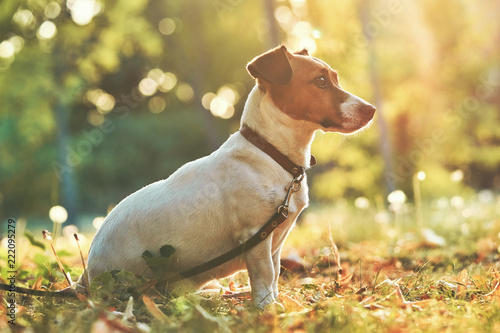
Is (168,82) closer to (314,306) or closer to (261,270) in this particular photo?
(261,270)

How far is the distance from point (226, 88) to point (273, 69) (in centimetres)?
2326

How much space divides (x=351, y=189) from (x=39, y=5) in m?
13.5

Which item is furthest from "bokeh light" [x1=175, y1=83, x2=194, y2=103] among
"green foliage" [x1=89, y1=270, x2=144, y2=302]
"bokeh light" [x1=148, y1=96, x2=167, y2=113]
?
"green foliage" [x1=89, y1=270, x2=144, y2=302]

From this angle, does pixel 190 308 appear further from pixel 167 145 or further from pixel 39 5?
pixel 167 145

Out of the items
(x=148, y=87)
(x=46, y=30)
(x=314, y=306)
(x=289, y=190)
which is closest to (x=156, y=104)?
(x=148, y=87)

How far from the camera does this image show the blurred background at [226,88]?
41.1ft

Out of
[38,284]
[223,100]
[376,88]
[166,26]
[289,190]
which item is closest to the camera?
[289,190]

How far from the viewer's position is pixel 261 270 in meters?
2.96

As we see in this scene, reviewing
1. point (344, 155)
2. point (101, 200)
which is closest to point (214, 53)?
point (101, 200)

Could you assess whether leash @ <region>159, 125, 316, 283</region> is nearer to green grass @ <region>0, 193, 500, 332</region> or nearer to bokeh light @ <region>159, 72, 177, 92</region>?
green grass @ <region>0, 193, 500, 332</region>

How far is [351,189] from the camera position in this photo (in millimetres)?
20703

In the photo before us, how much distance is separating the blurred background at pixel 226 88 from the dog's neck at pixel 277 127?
2490 millimetres

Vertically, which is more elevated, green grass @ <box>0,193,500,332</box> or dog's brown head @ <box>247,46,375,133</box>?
dog's brown head @ <box>247,46,375,133</box>

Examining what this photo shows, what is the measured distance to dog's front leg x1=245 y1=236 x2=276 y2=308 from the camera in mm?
2934
